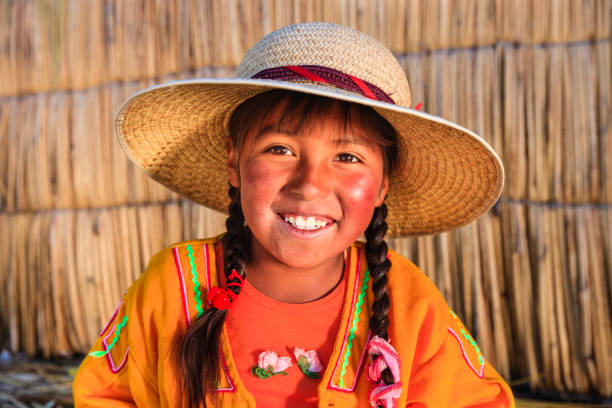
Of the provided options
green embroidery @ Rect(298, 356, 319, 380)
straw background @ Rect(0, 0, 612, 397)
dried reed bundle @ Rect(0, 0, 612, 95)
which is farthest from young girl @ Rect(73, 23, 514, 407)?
dried reed bundle @ Rect(0, 0, 612, 95)

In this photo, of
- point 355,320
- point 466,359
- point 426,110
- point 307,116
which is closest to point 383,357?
point 355,320

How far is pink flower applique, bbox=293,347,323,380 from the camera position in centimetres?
148

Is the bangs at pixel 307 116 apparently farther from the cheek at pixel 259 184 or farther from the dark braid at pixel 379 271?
the dark braid at pixel 379 271

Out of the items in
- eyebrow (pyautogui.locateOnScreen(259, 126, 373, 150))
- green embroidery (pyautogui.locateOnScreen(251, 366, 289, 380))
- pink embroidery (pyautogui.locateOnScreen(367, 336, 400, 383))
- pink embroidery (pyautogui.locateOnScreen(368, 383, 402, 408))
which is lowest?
pink embroidery (pyautogui.locateOnScreen(368, 383, 402, 408))

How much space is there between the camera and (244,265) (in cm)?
158

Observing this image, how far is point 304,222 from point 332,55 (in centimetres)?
41

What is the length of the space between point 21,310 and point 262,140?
1931 mm

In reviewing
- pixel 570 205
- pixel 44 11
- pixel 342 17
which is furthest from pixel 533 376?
pixel 44 11

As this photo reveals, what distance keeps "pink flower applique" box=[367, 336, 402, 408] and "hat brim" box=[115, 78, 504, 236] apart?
0.50 m

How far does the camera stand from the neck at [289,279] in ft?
5.24

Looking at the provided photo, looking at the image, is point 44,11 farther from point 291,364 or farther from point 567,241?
point 567,241

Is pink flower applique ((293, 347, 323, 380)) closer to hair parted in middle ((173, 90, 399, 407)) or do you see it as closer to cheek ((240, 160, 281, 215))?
hair parted in middle ((173, 90, 399, 407))

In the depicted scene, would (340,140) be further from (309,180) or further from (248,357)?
(248,357)

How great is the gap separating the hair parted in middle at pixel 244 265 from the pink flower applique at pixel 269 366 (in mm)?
109
